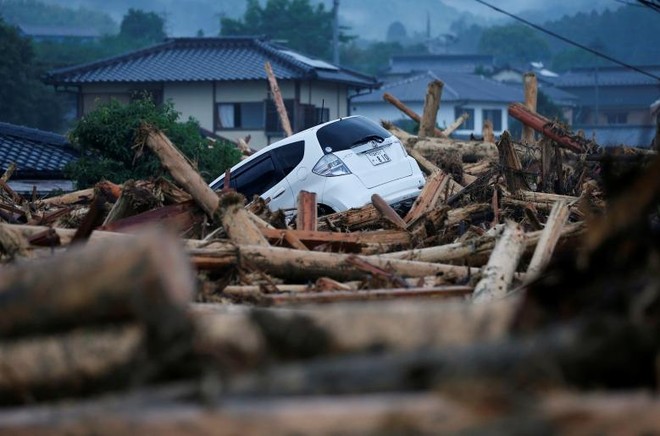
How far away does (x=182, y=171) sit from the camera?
820 cm

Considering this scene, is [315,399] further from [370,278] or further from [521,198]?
[521,198]

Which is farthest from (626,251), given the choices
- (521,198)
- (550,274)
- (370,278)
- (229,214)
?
(521,198)

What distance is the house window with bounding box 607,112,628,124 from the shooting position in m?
65.5

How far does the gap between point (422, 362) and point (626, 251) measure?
28.1 inches

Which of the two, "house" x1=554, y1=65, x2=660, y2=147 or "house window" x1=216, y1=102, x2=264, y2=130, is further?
"house" x1=554, y1=65, x2=660, y2=147

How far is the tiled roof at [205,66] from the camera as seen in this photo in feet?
122

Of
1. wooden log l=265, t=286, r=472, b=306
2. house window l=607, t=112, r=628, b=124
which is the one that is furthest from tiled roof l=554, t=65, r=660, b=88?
wooden log l=265, t=286, r=472, b=306

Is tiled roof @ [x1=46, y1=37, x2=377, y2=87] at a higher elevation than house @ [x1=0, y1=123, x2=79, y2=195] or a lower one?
higher

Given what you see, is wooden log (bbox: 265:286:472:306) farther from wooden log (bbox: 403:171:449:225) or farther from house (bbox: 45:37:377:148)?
house (bbox: 45:37:377:148)

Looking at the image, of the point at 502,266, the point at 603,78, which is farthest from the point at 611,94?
the point at 502,266

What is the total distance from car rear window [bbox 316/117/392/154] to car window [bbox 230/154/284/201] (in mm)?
638

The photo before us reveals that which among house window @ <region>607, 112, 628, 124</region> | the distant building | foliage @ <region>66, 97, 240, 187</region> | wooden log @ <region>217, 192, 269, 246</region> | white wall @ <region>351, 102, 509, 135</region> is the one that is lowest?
house window @ <region>607, 112, 628, 124</region>

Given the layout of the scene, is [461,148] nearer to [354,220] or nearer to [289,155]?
[289,155]

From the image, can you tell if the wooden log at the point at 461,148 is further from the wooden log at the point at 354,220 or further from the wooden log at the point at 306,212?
the wooden log at the point at 306,212
